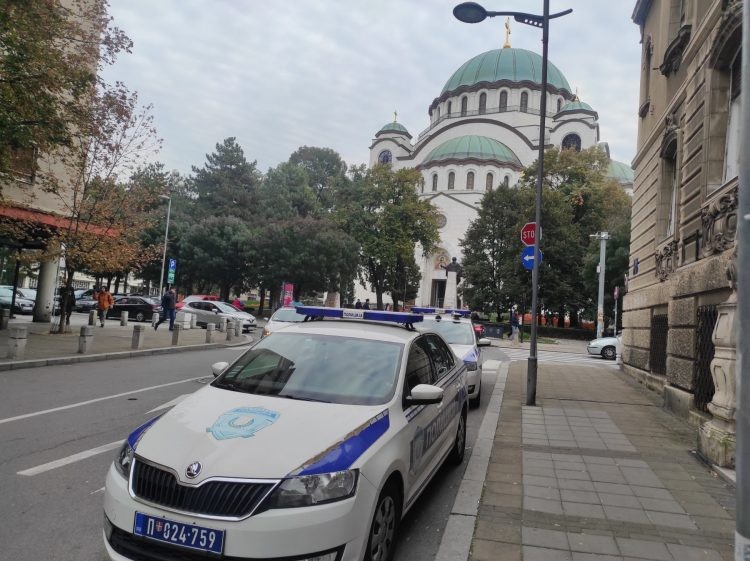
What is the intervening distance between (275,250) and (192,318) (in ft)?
51.8

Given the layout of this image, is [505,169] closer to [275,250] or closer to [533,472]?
[275,250]

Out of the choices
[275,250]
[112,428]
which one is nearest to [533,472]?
[112,428]

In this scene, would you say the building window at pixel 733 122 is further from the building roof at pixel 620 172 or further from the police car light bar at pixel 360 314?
the building roof at pixel 620 172

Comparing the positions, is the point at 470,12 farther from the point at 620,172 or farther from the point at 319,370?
the point at 620,172

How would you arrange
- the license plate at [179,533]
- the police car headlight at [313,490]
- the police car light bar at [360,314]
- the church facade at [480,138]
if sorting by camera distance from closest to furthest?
the license plate at [179,533] < the police car headlight at [313,490] < the police car light bar at [360,314] < the church facade at [480,138]

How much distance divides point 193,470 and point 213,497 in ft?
0.64

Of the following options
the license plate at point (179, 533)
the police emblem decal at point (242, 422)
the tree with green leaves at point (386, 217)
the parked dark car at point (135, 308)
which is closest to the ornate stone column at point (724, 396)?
Answer: the police emblem decal at point (242, 422)

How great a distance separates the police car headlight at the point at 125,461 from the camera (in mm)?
3221

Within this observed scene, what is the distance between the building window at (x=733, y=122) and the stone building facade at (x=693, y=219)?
15 millimetres

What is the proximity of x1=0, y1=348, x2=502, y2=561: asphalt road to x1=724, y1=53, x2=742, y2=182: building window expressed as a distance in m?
5.40

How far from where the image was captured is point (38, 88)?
11859 millimetres

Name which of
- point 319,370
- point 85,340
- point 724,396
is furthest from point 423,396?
point 85,340

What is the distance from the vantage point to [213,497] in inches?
112

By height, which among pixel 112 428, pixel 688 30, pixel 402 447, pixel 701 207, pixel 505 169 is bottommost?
pixel 112 428
